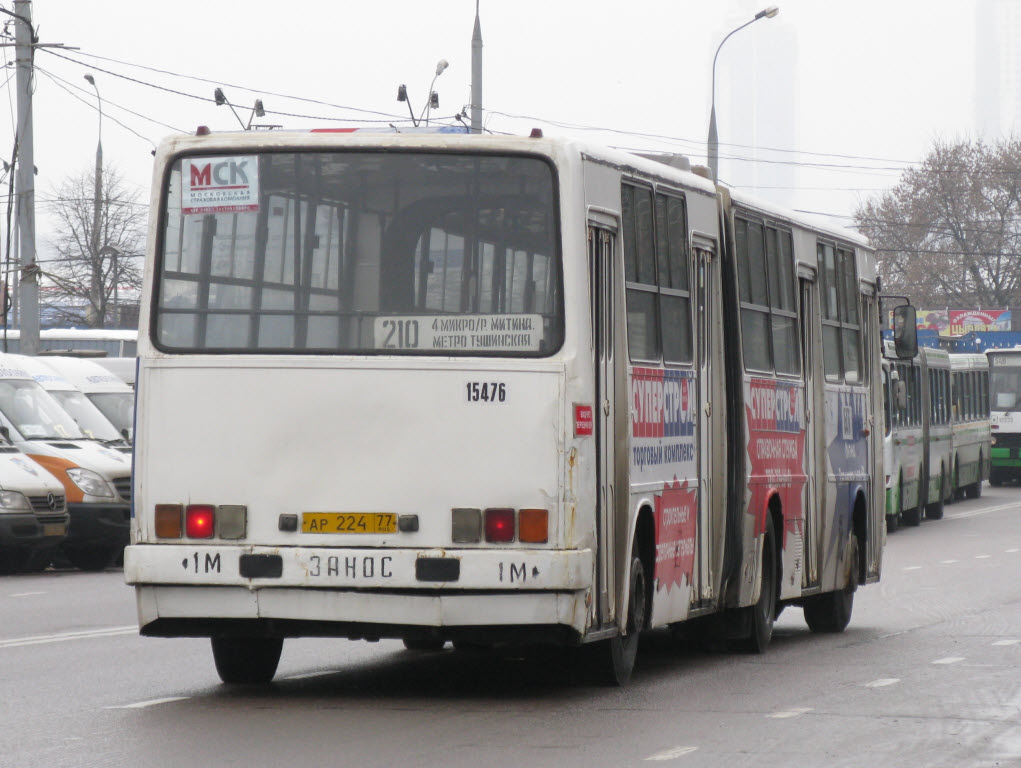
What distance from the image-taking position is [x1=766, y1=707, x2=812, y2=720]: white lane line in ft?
33.3

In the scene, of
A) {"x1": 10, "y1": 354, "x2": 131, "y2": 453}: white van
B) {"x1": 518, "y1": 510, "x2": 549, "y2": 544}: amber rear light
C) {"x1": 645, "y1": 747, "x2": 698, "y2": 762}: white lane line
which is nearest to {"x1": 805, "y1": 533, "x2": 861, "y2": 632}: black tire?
{"x1": 518, "y1": 510, "x2": 549, "y2": 544}: amber rear light

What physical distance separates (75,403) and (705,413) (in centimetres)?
1430

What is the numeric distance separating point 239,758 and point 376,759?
55 cm

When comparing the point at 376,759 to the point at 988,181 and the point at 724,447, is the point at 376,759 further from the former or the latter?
the point at 988,181

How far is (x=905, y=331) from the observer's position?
1678 centimetres

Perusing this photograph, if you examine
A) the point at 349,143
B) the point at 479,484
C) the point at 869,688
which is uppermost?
the point at 349,143

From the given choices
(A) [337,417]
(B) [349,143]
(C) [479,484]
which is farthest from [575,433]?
(B) [349,143]

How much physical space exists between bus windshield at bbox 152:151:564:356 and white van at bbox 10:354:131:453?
14733 millimetres

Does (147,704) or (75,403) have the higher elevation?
(75,403)

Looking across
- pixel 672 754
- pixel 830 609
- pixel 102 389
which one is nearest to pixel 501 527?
pixel 672 754

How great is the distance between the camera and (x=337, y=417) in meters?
10.1

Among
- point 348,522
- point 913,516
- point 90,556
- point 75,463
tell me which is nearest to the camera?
point 348,522

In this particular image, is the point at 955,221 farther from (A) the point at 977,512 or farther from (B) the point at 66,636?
(B) the point at 66,636

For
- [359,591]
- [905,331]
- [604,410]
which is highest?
[905,331]
